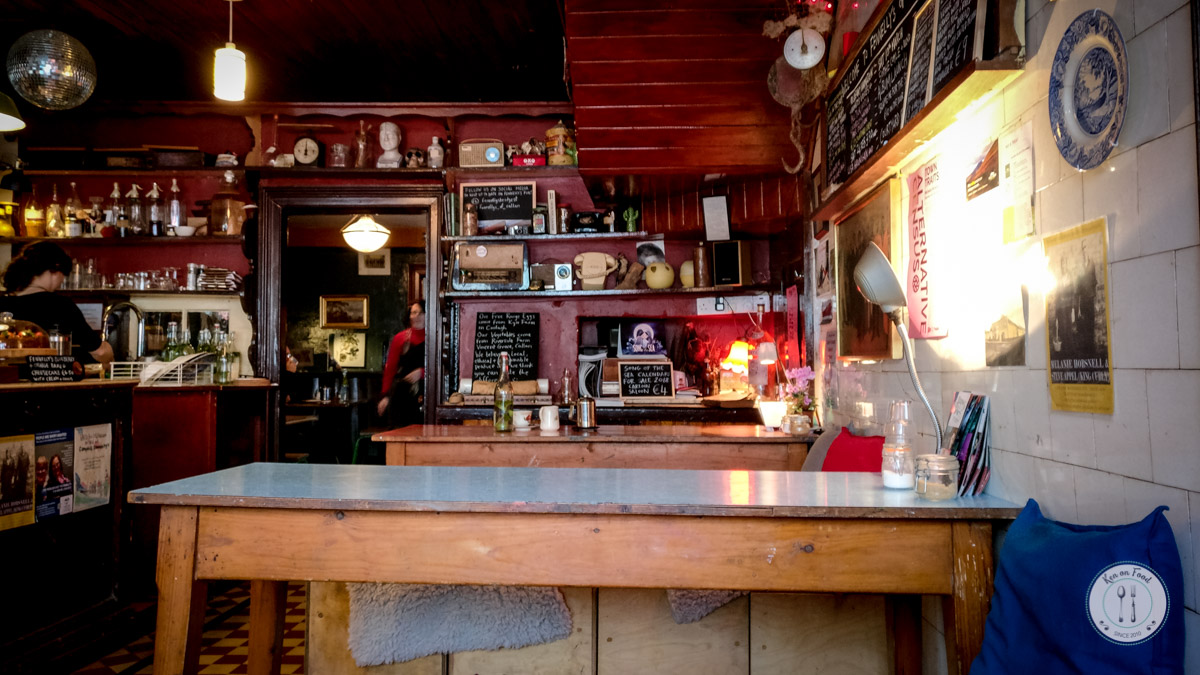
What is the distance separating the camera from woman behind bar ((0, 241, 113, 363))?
12.7ft

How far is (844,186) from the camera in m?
2.95

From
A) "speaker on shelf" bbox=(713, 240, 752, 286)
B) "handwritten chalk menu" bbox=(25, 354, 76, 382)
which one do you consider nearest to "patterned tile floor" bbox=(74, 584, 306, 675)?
"handwritten chalk menu" bbox=(25, 354, 76, 382)

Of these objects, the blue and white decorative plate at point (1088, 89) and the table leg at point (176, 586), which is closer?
the blue and white decorative plate at point (1088, 89)

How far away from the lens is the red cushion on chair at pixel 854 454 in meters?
2.49

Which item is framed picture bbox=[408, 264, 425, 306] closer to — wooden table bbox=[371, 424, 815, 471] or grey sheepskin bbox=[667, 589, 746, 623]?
wooden table bbox=[371, 424, 815, 471]

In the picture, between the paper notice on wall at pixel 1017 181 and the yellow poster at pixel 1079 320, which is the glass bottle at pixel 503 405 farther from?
the yellow poster at pixel 1079 320

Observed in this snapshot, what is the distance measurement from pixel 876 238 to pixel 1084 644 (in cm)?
181

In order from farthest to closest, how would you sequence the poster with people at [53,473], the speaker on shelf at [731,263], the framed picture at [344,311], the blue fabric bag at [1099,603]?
the framed picture at [344,311], the speaker on shelf at [731,263], the poster with people at [53,473], the blue fabric bag at [1099,603]

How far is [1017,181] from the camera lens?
1813 millimetres

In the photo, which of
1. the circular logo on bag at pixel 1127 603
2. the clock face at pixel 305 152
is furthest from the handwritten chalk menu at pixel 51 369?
the circular logo on bag at pixel 1127 603

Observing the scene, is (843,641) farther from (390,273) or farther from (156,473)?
(390,273)

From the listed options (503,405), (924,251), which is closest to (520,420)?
(503,405)

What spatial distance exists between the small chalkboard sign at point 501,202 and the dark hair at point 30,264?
2.51 m

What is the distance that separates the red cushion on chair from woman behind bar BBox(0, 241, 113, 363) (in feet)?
13.1
